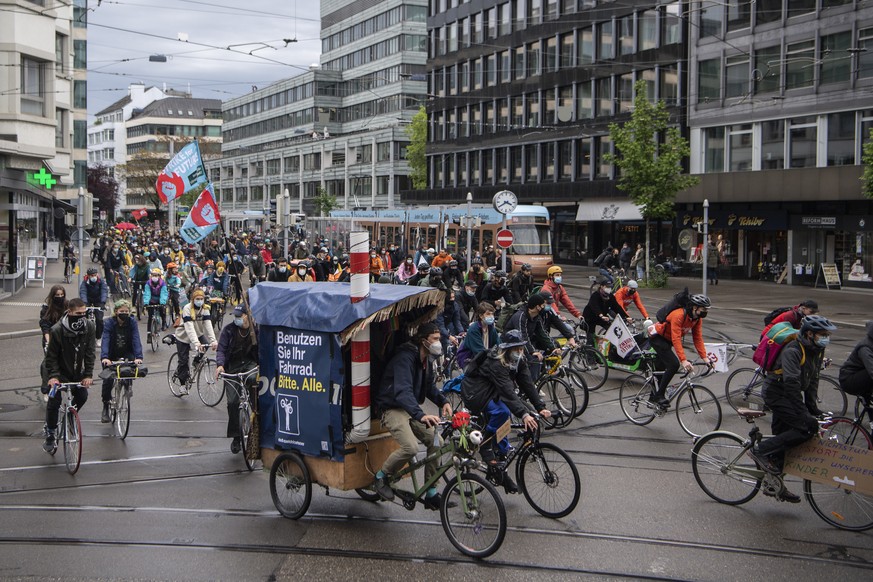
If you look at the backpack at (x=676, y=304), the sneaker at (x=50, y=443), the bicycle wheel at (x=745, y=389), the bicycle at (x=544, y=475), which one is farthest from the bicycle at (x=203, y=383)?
the bicycle wheel at (x=745, y=389)

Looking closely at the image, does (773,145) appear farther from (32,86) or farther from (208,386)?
(208,386)

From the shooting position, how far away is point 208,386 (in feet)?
45.6

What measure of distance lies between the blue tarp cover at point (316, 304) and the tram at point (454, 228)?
21052 mm

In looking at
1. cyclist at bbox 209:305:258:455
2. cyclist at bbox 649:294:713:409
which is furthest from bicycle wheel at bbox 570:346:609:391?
cyclist at bbox 209:305:258:455

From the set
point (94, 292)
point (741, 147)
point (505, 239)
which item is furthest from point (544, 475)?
point (741, 147)

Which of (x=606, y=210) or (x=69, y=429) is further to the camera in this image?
(x=606, y=210)

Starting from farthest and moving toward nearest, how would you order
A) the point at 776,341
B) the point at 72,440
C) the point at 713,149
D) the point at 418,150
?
the point at 418,150 → the point at 713,149 → the point at 72,440 → the point at 776,341

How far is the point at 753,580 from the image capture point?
22.0 ft

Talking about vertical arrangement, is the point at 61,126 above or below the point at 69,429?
above

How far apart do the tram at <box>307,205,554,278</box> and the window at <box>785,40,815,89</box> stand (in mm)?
11300

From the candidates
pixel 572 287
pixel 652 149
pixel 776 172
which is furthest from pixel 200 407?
pixel 776 172

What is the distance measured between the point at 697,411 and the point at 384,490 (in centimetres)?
503

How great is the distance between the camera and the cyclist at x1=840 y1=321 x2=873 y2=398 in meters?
8.77

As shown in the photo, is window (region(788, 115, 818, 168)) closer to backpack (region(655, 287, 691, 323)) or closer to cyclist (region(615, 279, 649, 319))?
cyclist (region(615, 279, 649, 319))
